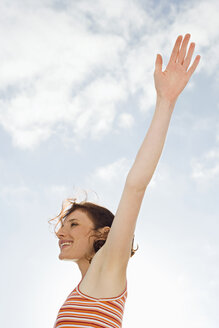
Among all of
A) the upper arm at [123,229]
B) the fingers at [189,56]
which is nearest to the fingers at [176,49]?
the fingers at [189,56]

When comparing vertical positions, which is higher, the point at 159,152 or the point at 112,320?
the point at 159,152

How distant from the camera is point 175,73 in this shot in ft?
12.0

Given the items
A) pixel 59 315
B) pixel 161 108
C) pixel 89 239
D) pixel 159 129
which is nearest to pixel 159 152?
pixel 159 129

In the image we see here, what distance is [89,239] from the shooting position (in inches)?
151

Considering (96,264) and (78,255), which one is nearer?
(96,264)

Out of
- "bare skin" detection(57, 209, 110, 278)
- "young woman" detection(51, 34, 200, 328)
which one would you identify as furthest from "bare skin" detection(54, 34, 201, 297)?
"bare skin" detection(57, 209, 110, 278)

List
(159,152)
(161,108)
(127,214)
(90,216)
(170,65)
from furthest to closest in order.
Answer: (90,216)
(170,65)
(161,108)
(159,152)
(127,214)

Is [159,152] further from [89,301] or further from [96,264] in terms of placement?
[89,301]

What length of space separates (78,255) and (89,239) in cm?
19

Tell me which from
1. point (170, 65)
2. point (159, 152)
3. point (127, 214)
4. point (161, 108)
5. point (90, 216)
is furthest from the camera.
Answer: point (90, 216)

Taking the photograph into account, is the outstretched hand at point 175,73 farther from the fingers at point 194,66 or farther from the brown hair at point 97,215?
the brown hair at point 97,215

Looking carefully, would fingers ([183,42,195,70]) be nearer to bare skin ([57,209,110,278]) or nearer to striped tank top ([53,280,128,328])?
bare skin ([57,209,110,278])

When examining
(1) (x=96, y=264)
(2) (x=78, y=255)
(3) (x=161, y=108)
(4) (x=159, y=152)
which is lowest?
(1) (x=96, y=264)

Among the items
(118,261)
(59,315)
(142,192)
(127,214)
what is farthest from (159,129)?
(59,315)
